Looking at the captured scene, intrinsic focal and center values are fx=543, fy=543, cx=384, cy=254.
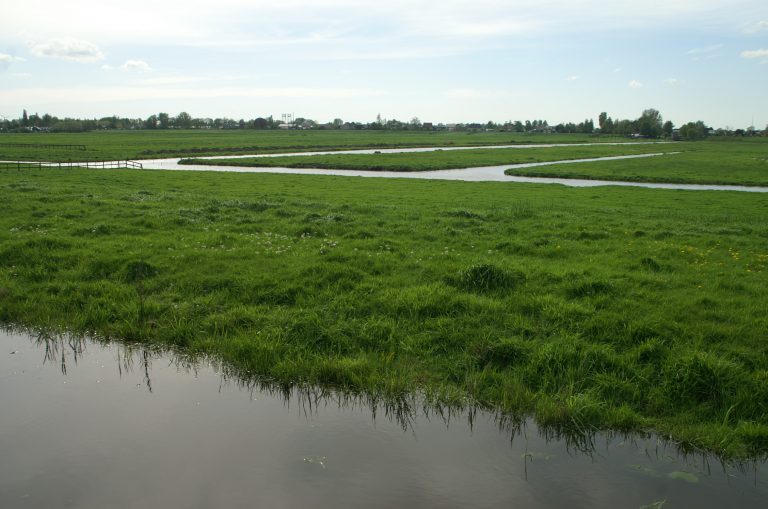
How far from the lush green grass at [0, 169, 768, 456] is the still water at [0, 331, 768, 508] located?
63cm

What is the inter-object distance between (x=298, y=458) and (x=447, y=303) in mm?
5135

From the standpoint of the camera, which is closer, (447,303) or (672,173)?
(447,303)

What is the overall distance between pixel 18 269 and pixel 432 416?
1193cm

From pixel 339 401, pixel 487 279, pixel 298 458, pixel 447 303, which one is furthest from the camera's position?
pixel 487 279

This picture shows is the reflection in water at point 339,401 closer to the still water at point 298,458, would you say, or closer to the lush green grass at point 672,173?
the still water at point 298,458

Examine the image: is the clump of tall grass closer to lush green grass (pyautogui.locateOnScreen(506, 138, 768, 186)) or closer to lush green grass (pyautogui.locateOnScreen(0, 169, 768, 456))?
lush green grass (pyautogui.locateOnScreen(0, 169, 768, 456))

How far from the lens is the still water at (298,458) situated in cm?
630

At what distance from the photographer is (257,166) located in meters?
66.8

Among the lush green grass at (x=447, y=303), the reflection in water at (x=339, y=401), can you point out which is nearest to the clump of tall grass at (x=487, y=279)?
the lush green grass at (x=447, y=303)

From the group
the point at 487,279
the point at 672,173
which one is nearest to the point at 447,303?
the point at 487,279

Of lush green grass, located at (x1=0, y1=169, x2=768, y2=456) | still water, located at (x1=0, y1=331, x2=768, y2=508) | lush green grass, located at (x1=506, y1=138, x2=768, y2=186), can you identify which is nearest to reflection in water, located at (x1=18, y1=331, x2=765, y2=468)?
still water, located at (x1=0, y1=331, x2=768, y2=508)

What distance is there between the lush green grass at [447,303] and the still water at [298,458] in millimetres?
Result: 628

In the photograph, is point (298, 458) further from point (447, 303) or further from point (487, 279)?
point (487, 279)

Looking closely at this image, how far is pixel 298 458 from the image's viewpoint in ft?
23.0
